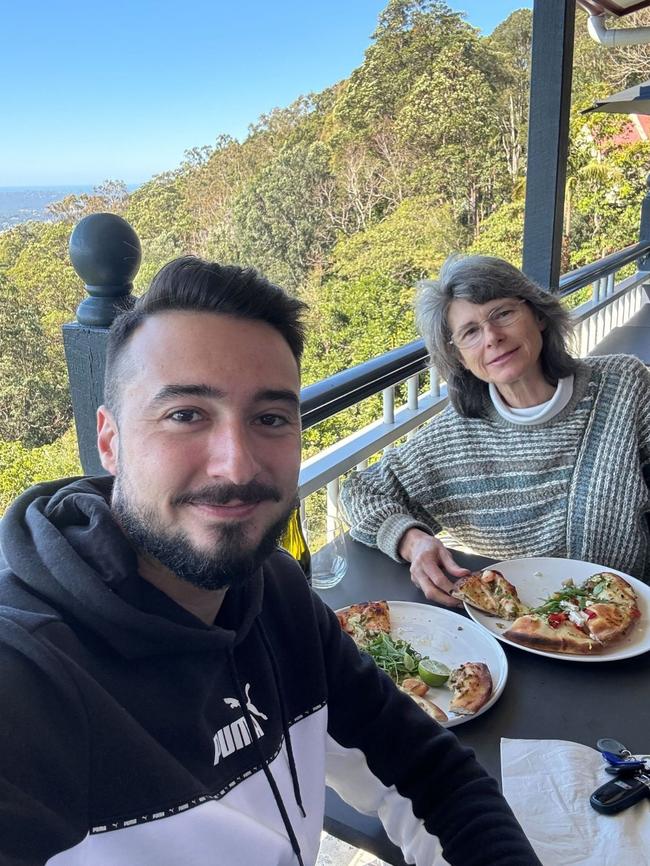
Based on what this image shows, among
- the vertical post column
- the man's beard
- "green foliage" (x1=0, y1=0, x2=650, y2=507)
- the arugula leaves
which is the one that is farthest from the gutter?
"green foliage" (x1=0, y1=0, x2=650, y2=507)

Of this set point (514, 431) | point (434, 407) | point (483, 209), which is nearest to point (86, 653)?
point (514, 431)

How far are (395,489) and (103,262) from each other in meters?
0.95

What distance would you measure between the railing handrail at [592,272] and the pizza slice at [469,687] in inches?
90.6

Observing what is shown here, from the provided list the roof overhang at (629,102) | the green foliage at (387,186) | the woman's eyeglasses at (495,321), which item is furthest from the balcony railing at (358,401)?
the green foliage at (387,186)

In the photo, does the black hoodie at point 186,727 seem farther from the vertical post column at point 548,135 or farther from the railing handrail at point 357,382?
the vertical post column at point 548,135

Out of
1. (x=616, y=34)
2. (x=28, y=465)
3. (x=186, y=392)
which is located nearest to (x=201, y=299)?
(x=186, y=392)

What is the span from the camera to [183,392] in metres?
0.79

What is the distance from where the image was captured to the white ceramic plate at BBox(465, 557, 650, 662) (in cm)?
117

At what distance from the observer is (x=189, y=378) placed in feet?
2.60

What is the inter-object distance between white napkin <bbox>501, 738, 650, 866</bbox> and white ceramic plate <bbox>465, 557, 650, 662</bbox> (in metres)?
0.24

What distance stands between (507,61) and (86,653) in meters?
21.8

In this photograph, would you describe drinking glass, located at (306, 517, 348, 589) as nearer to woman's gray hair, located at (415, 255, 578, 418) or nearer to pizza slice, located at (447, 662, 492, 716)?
pizza slice, located at (447, 662, 492, 716)

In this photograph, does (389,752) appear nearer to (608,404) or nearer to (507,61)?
(608,404)

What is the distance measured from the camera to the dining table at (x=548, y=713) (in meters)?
0.92
